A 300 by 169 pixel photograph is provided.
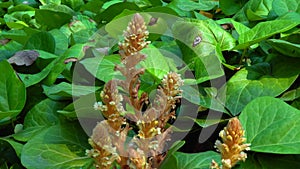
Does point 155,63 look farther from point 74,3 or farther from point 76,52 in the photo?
point 74,3

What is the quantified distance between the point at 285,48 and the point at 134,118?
0.44 m

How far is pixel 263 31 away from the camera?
3.77 feet

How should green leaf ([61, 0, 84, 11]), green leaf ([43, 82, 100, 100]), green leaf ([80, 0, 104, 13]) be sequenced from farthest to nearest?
green leaf ([61, 0, 84, 11]), green leaf ([80, 0, 104, 13]), green leaf ([43, 82, 100, 100])

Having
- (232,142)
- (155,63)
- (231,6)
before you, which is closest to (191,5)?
(231,6)

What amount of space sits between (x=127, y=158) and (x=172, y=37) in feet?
1.96

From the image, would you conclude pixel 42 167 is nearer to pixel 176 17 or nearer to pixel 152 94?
pixel 152 94

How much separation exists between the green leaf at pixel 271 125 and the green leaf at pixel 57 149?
31cm

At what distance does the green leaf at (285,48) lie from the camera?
3.49 feet

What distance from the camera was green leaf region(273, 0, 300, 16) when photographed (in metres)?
1.36

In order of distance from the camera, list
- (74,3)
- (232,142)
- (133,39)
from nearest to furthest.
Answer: (232,142) < (133,39) < (74,3)

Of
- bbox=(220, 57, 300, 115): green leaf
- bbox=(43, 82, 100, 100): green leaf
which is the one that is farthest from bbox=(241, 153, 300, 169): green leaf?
bbox=(43, 82, 100, 100): green leaf

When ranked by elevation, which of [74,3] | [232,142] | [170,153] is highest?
[232,142]

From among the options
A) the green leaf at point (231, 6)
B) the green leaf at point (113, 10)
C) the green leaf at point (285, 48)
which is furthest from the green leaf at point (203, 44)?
the green leaf at point (231, 6)

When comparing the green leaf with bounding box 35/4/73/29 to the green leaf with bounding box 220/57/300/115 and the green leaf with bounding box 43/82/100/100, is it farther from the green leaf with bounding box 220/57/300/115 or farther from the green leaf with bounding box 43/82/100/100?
the green leaf with bounding box 220/57/300/115
